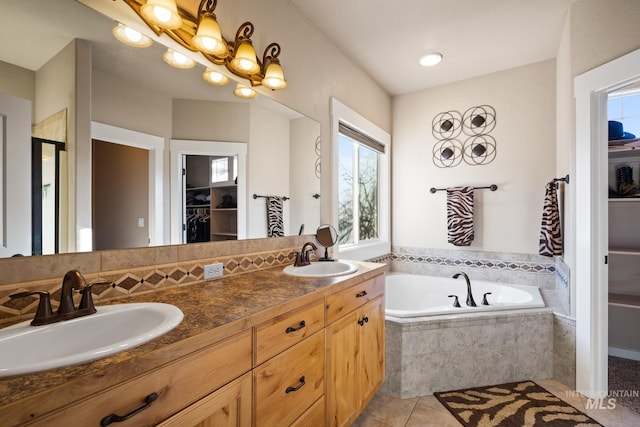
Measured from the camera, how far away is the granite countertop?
57 centimetres

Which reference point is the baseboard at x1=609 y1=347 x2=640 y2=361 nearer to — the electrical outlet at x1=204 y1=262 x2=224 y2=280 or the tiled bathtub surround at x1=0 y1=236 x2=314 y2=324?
the tiled bathtub surround at x1=0 y1=236 x2=314 y2=324

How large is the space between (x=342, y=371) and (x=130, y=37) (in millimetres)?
1738

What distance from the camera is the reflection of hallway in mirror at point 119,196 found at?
1123mm

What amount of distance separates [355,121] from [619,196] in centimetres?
219

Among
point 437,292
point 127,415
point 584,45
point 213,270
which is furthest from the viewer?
point 437,292

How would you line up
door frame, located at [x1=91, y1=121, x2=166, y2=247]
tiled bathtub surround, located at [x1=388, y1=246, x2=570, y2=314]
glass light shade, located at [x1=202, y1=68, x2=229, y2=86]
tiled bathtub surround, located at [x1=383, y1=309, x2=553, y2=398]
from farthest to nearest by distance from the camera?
tiled bathtub surround, located at [x1=388, y1=246, x2=570, y2=314]
tiled bathtub surround, located at [x1=383, y1=309, x2=553, y2=398]
glass light shade, located at [x1=202, y1=68, x2=229, y2=86]
door frame, located at [x1=91, y1=121, x2=166, y2=247]

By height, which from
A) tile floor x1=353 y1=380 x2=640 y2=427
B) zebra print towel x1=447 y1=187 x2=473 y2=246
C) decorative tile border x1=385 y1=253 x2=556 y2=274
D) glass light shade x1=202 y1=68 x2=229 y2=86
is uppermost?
glass light shade x1=202 y1=68 x2=229 y2=86

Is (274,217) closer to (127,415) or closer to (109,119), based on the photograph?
(109,119)

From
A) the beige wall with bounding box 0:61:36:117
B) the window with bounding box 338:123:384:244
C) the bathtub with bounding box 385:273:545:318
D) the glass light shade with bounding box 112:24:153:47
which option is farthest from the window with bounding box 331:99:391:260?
the beige wall with bounding box 0:61:36:117

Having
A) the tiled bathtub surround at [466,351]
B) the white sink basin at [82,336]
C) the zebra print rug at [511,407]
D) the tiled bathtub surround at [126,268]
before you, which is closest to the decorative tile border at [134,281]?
the tiled bathtub surround at [126,268]

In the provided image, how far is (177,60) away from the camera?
4.51 feet

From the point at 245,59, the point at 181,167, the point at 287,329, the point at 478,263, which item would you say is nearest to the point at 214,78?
the point at 245,59

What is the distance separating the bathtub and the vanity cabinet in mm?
850

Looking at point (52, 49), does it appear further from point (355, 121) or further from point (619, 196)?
point (619, 196)
